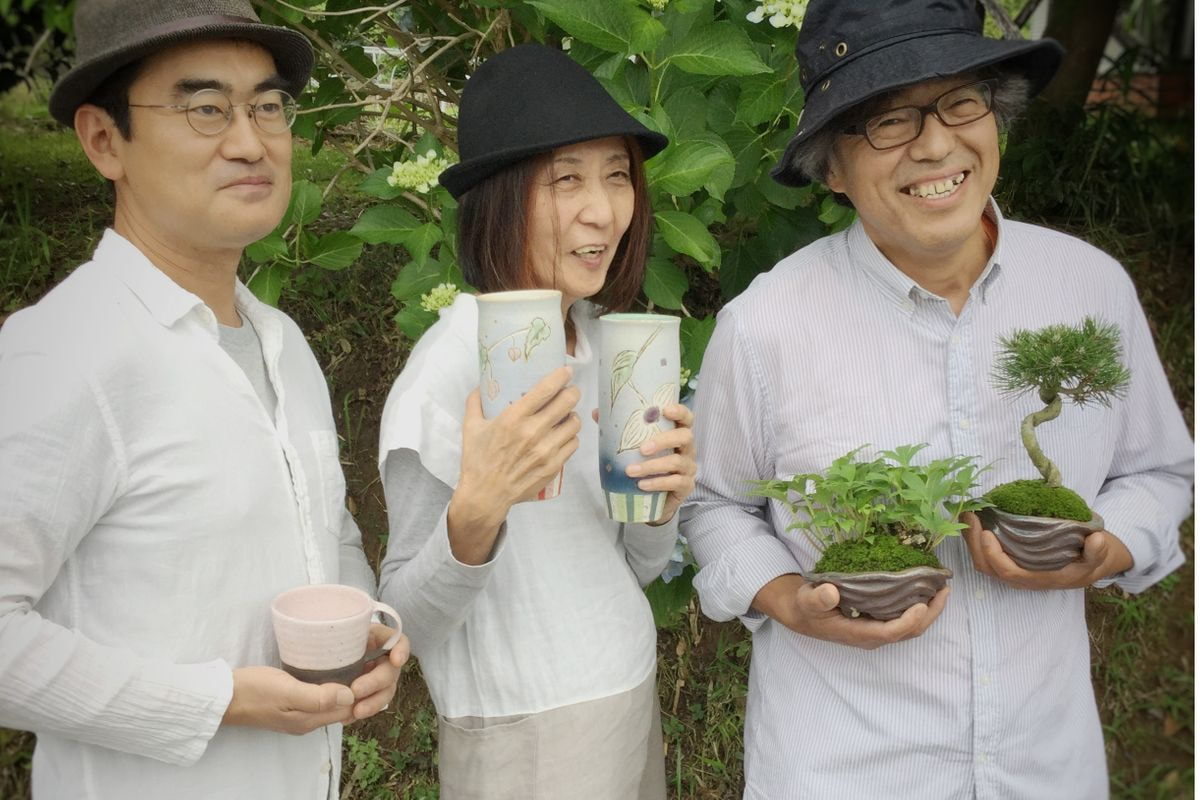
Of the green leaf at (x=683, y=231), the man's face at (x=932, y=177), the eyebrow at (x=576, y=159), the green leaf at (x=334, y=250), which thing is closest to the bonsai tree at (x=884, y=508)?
the man's face at (x=932, y=177)

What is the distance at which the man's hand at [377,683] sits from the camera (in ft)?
4.36

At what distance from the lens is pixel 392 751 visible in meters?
3.53

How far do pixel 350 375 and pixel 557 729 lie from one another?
2.60 metres

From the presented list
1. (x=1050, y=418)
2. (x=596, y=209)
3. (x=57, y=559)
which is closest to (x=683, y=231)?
(x=596, y=209)

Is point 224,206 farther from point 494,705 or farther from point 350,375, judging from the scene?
point 350,375

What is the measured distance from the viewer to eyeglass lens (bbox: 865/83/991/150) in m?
1.54

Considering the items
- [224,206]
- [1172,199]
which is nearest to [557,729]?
[224,206]

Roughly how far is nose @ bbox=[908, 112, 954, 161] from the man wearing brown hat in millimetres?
952

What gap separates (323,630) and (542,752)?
0.48 metres

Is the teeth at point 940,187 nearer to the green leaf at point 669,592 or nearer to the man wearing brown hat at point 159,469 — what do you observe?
the man wearing brown hat at point 159,469

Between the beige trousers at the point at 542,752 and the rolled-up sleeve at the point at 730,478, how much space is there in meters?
0.25

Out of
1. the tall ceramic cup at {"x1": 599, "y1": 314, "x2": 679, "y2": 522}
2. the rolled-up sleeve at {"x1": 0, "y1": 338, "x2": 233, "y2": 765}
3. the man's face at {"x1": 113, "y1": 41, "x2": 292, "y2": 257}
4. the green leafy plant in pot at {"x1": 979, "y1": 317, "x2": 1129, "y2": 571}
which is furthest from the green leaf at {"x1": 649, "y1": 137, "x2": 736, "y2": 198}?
the rolled-up sleeve at {"x1": 0, "y1": 338, "x2": 233, "y2": 765}

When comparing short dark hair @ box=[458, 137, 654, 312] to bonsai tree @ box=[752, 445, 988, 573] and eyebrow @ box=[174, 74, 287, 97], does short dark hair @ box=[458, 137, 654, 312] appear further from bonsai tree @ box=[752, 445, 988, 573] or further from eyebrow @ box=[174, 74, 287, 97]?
bonsai tree @ box=[752, 445, 988, 573]

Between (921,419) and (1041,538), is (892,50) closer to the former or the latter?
(921,419)
